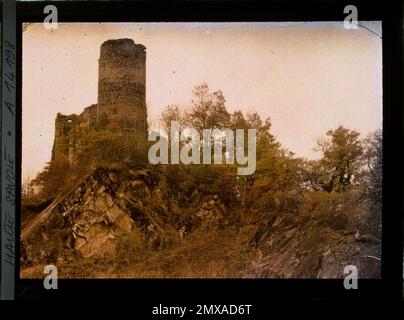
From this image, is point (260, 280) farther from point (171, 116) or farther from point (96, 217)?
point (171, 116)

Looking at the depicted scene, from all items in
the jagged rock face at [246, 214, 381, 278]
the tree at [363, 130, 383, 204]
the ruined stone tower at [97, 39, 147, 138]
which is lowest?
the jagged rock face at [246, 214, 381, 278]

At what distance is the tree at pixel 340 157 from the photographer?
6039 millimetres

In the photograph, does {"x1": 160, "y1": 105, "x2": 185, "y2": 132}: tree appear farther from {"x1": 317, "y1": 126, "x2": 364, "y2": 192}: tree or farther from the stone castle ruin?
{"x1": 317, "y1": 126, "x2": 364, "y2": 192}: tree

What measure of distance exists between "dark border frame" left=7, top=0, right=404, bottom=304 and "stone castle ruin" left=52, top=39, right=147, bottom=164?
34 centimetres

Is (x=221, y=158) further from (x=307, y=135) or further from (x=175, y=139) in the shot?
(x=307, y=135)

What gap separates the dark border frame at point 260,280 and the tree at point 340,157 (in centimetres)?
28

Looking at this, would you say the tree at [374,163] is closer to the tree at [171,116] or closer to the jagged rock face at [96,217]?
the tree at [171,116]

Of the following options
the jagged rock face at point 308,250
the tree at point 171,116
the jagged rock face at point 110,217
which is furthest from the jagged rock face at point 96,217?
the jagged rock face at point 308,250

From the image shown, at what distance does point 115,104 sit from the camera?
6.09m

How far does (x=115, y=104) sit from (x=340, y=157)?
88.7 inches

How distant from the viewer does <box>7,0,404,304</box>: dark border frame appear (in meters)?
5.98

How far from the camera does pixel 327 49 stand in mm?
6039

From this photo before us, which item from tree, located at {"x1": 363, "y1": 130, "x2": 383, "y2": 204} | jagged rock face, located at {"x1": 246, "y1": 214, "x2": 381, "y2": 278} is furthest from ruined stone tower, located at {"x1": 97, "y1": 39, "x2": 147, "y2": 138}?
tree, located at {"x1": 363, "y1": 130, "x2": 383, "y2": 204}
